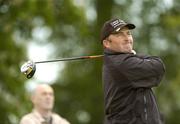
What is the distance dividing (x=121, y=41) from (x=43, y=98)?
319cm

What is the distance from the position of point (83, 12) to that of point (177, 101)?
5304mm

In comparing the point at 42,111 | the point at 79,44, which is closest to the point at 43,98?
the point at 42,111

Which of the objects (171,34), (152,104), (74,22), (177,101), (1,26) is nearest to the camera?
(152,104)

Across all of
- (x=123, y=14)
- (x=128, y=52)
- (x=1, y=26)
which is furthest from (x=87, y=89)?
(x=128, y=52)

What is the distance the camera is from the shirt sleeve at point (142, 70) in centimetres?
729

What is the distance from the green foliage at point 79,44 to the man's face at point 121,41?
8.78 m

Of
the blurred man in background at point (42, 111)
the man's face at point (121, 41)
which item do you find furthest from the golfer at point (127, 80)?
the blurred man in background at point (42, 111)

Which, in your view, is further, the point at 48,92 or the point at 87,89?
the point at 87,89

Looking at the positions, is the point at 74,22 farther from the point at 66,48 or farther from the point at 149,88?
the point at 149,88

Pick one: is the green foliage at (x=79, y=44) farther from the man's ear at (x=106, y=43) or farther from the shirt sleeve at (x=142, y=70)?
the shirt sleeve at (x=142, y=70)

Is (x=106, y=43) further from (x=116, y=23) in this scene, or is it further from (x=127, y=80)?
(x=127, y=80)

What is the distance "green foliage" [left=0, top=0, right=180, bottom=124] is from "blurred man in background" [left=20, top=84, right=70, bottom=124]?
581 cm

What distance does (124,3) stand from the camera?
21828 mm

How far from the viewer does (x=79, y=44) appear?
23.0 metres
